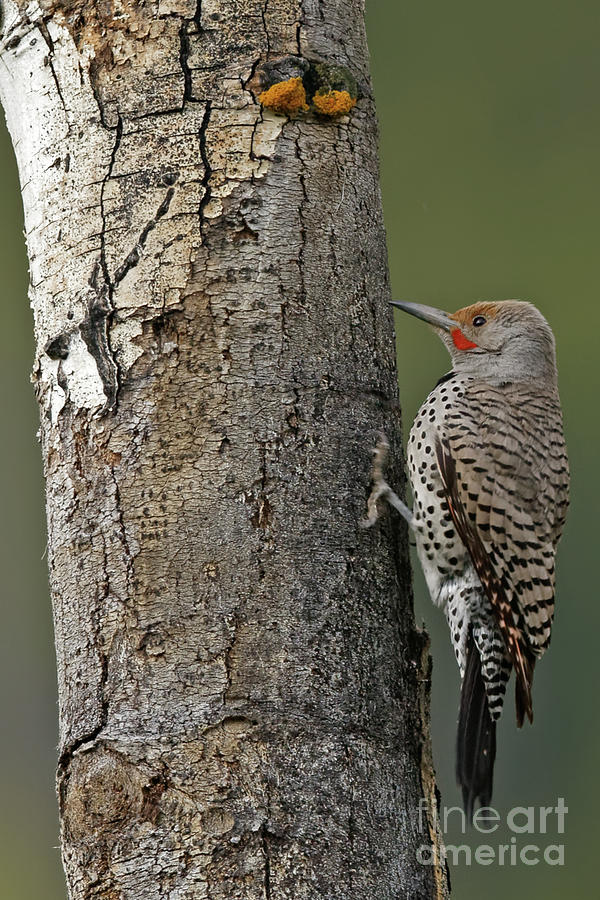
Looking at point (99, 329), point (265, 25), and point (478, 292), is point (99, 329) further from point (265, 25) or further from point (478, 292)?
point (478, 292)

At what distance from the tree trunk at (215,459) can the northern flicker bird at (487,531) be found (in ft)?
2.76

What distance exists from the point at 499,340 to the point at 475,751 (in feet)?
4.33

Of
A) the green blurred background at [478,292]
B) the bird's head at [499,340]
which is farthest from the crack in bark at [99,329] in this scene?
the green blurred background at [478,292]

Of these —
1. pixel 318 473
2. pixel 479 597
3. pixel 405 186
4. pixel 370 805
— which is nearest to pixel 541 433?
pixel 479 597

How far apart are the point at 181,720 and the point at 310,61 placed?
4.35 ft

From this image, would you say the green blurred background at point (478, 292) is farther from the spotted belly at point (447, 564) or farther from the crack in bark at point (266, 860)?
the crack in bark at point (266, 860)

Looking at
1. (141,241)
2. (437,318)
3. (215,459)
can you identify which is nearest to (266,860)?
(215,459)

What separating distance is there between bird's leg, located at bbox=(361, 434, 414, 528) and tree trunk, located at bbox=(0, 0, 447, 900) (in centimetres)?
3

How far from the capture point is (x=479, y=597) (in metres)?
3.61

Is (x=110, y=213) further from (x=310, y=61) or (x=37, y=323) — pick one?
(x=310, y=61)

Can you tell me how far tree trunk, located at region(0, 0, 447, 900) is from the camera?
226 cm

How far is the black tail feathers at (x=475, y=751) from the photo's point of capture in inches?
128

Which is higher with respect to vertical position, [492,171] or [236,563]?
[492,171]

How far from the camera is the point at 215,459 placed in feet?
7.97
